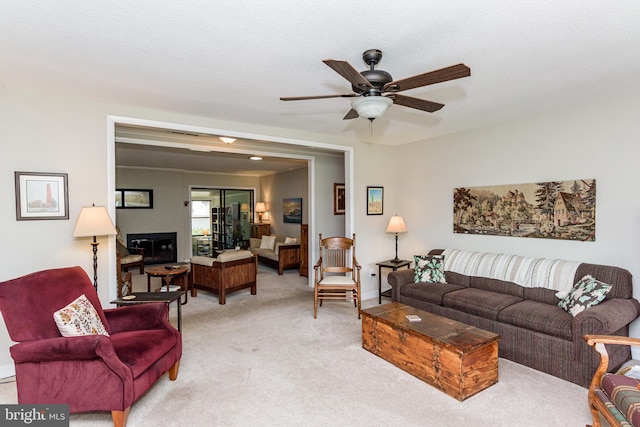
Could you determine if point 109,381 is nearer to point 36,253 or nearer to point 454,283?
point 36,253

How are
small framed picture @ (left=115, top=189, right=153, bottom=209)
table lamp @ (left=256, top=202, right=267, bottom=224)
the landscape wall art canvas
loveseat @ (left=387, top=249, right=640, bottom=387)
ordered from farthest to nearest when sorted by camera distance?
table lamp @ (left=256, top=202, right=267, bottom=224) < small framed picture @ (left=115, top=189, right=153, bottom=209) < the landscape wall art canvas < loveseat @ (left=387, top=249, right=640, bottom=387)

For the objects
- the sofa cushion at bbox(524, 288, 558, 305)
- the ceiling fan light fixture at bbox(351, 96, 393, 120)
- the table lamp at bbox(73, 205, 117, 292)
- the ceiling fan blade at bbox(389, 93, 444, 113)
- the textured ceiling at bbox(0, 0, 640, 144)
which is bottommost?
the sofa cushion at bbox(524, 288, 558, 305)

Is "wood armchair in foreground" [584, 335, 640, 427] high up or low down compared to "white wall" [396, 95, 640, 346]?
down

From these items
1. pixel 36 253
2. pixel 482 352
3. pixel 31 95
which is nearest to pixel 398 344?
pixel 482 352

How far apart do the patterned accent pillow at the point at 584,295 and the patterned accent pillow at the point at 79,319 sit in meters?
3.84

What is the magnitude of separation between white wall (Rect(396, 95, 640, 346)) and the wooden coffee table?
5.66ft

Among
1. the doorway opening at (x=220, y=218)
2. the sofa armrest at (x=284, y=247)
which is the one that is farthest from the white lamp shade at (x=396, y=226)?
the doorway opening at (x=220, y=218)

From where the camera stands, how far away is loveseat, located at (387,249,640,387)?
109 inches

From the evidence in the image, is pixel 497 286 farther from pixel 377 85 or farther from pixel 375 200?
pixel 377 85

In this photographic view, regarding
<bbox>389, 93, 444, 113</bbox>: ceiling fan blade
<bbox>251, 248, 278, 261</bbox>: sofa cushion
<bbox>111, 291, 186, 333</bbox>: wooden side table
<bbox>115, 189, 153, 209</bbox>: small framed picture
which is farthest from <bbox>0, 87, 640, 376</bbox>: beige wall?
<bbox>115, 189, 153, 209</bbox>: small framed picture

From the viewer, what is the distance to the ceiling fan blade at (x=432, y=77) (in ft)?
6.06

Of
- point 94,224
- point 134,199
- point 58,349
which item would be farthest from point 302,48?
point 134,199

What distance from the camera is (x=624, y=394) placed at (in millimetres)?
1814

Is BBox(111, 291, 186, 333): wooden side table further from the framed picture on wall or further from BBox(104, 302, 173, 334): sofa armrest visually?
the framed picture on wall
